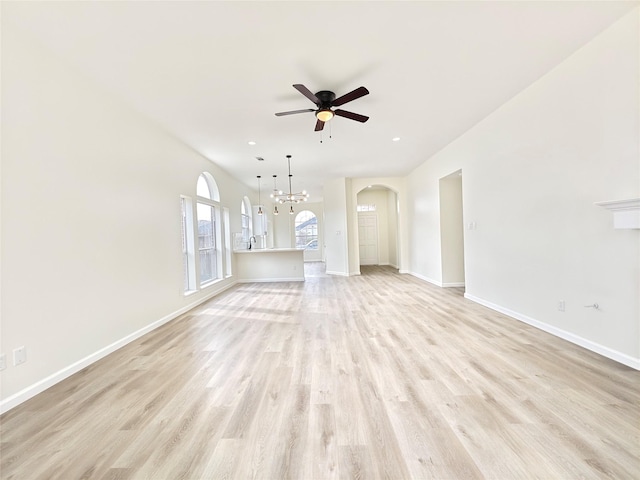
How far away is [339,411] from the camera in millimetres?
1875

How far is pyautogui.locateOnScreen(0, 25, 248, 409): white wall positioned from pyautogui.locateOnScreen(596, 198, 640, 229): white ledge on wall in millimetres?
4673

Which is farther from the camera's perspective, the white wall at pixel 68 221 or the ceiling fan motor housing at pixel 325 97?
the ceiling fan motor housing at pixel 325 97

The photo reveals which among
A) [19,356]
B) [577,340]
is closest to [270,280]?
[19,356]

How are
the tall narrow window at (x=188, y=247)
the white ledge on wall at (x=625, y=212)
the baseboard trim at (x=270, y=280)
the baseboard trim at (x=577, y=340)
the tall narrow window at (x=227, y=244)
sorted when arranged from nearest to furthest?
the white ledge on wall at (x=625, y=212) < the baseboard trim at (x=577, y=340) < the tall narrow window at (x=188, y=247) < the tall narrow window at (x=227, y=244) < the baseboard trim at (x=270, y=280)

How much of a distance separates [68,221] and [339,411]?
→ 283 centimetres

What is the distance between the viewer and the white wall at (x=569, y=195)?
94.0 inches

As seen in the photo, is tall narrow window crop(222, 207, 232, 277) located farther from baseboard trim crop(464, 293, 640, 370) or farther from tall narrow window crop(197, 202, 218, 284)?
baseboard trim crop(464, 293, 640, 370)

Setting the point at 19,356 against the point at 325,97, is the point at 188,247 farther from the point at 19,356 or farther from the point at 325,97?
the point at 325,97

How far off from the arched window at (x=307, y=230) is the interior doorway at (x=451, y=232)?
750 cm

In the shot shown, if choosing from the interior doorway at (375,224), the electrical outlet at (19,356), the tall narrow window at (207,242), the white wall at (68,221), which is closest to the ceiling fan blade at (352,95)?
the white wall at (68,221)

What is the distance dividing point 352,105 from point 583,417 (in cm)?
359

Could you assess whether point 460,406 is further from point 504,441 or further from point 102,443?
point 102,443

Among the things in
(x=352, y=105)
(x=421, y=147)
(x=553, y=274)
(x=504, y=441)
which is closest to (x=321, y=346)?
(x=504, y=441)

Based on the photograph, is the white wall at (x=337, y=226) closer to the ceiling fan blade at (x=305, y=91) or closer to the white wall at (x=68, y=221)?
the white wall at (x=68, y=221)
